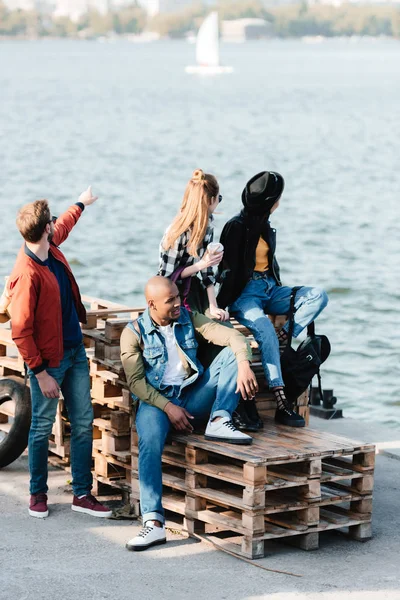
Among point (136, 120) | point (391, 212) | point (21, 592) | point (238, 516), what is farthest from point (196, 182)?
point (136, 120)

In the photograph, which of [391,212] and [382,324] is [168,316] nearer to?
[382,324]

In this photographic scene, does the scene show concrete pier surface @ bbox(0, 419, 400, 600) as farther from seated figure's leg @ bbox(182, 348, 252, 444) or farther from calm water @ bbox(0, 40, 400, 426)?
calm water @ bbox(0, 40, 400, 426)

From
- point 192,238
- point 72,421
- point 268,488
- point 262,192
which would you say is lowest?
point 268,488

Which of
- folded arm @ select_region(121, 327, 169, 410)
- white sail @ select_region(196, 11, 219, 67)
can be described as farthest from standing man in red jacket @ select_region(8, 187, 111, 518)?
white sail @ select_region(196, 11, 219, 67)

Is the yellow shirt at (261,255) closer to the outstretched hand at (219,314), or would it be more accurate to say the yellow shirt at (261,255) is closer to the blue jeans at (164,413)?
the outstretched hand at (219,314)

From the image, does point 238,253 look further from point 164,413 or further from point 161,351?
point 164,413

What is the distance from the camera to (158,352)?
284 inches

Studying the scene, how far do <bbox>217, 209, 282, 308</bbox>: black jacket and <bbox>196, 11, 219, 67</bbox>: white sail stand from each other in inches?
3881

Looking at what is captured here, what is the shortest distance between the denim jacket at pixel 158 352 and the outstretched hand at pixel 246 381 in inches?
2.4

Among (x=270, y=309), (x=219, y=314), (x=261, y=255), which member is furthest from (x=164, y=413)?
(x=261, y=255)

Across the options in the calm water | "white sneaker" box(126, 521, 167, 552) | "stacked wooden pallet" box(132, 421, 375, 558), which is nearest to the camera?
"stacked wooden pallet" box(132, 421, 375, 558)

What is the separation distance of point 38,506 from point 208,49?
411 feet

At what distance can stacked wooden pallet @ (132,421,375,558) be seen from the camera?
677 cm

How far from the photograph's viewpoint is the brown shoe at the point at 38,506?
24.5 ft
